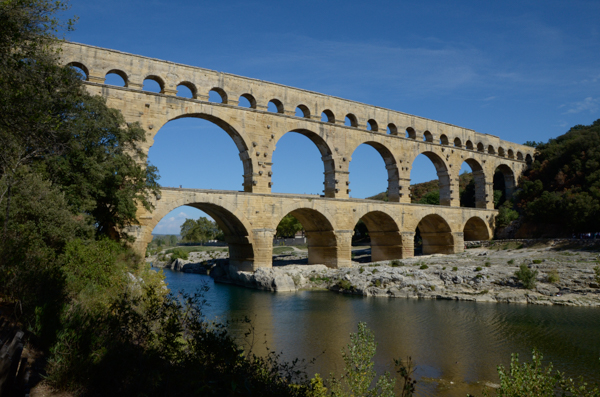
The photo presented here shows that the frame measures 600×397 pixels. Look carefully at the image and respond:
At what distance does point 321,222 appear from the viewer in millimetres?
25812

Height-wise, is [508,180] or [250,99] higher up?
[250,99]

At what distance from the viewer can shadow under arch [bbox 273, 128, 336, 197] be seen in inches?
1007

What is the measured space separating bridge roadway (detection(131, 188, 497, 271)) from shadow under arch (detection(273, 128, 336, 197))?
115 centimetres

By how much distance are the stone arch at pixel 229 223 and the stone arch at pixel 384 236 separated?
9.10 meters

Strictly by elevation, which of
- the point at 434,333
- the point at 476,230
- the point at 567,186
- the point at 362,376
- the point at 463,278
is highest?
the point at 567,186

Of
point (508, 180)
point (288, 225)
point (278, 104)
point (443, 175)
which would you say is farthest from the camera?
point (288, 225)

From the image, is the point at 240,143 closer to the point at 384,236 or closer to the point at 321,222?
the point at 321,222

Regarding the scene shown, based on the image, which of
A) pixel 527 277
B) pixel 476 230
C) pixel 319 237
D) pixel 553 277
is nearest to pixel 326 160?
pixel 319 237

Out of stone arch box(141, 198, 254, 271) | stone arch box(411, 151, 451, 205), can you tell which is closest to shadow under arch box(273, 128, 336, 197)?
stone arch box(141, 198, 254, 271)

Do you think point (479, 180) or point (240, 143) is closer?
A: point (240, 143)

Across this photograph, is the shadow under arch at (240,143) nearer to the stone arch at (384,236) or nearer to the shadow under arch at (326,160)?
the shadow under arch at (326,160)

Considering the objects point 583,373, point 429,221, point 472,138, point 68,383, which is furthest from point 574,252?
point 68,383

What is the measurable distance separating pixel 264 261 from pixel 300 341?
1105cm

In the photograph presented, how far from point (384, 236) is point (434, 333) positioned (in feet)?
55.1
